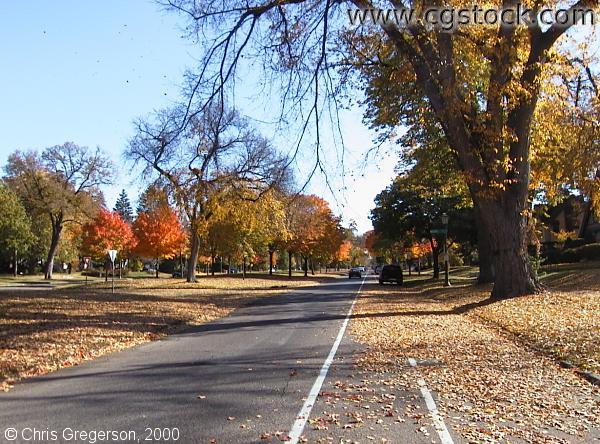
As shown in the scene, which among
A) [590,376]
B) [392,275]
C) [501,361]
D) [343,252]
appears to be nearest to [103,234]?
[392,275]

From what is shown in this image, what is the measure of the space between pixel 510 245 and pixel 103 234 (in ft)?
166

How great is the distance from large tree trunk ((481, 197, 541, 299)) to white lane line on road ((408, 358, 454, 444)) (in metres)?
11.0

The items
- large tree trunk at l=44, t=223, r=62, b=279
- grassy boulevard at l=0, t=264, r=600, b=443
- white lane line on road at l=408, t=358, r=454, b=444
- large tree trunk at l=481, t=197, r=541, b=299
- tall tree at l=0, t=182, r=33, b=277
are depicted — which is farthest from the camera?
large tree trunk at l=44, t=223, r=62, b=279

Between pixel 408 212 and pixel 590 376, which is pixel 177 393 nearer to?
pixel 590 376

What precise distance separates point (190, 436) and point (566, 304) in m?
13.2

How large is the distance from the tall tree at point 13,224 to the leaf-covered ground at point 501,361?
5320 centimetres

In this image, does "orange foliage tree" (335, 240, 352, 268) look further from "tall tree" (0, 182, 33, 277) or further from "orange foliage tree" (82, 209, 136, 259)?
"tall tree" (0, 182, 33, 277)

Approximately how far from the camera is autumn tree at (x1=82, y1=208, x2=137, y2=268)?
59.0 metres

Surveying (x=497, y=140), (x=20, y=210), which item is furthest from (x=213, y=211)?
(x=20, y=210)

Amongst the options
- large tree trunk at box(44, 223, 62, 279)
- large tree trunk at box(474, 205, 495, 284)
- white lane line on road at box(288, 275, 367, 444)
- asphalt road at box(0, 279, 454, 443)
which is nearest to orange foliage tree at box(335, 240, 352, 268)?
large tree trunk at box(44, 223, 62, 279)

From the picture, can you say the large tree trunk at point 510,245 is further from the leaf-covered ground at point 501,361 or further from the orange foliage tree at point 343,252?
the orange foliage tree at point 343,252

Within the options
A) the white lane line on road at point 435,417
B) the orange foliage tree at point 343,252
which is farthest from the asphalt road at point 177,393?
the orange foliage tree at point 343,252

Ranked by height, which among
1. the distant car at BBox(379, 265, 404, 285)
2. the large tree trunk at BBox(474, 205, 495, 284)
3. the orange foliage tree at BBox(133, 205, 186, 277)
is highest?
the orange foliage tree at BBox(133, 205, 186, 277)

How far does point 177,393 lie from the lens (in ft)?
23.2
